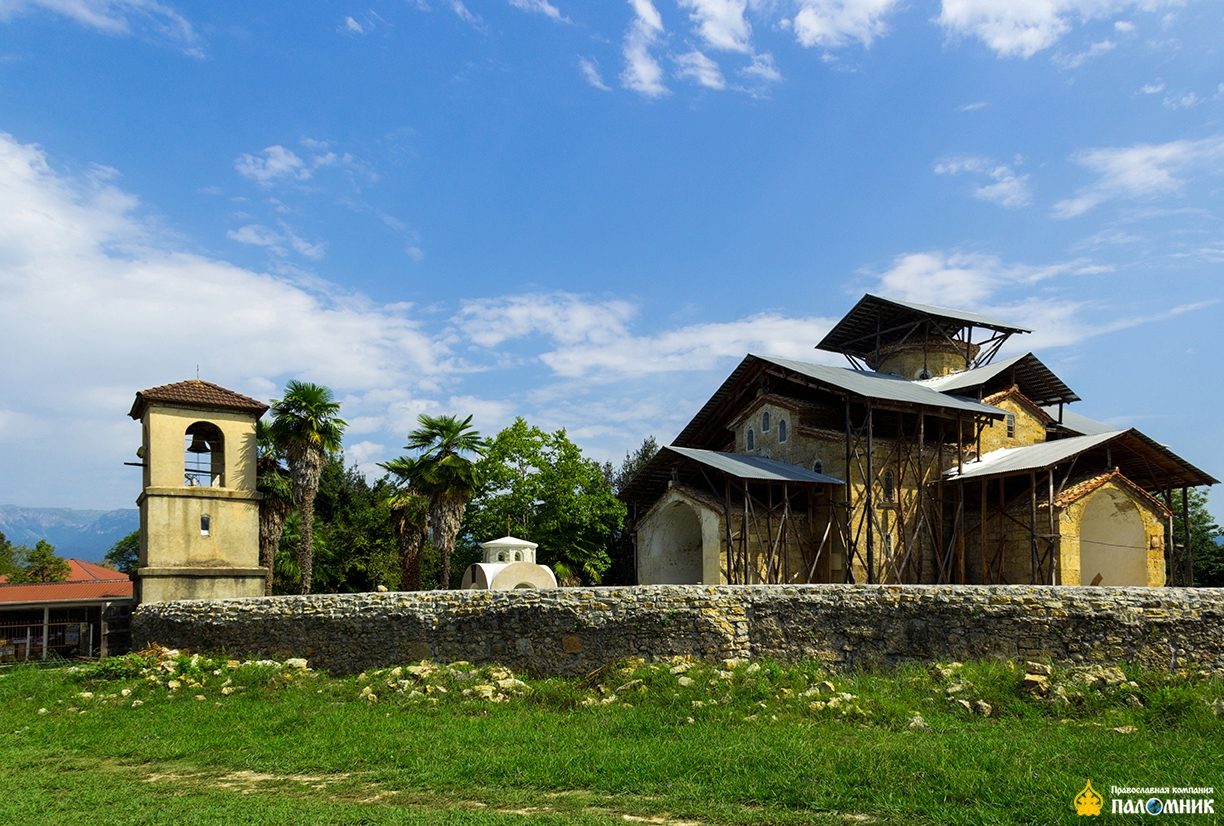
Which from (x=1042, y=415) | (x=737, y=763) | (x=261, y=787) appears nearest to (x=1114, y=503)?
(x=1042, y=415)

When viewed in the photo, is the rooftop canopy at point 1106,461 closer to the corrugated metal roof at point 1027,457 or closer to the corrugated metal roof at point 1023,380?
the corrugated metal roof at point 1027,457

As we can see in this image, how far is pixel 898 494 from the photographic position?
2784cm

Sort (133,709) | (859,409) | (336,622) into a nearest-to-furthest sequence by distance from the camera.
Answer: (133,709)
(336,622)
(859,409)

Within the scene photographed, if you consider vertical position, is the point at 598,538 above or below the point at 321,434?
below

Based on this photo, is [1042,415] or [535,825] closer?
[535,825]

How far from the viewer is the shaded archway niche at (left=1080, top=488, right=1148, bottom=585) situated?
90.8ft

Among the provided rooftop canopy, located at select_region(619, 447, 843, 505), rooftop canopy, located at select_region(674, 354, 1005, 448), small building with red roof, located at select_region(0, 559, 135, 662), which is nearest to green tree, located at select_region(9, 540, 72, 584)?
small building with red roof, located at select_region(0, 559, 135, 662)

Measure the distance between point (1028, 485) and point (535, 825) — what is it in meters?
23.3

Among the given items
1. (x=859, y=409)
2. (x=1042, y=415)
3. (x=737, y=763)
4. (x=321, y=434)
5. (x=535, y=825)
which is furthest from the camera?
(x=1042, y=415)

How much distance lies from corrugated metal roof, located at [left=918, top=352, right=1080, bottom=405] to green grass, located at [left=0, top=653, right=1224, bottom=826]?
772 inches

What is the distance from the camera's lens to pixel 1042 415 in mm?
33188

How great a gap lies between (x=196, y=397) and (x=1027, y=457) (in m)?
24.2

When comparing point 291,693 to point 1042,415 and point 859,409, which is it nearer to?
point 859,409

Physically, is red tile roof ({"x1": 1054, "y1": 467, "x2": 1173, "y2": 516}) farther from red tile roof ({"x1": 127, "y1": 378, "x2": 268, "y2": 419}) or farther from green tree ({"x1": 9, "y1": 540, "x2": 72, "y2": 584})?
green tree ({"x1": 9, "y1": 540, "x2": 72, "y2": 584})
